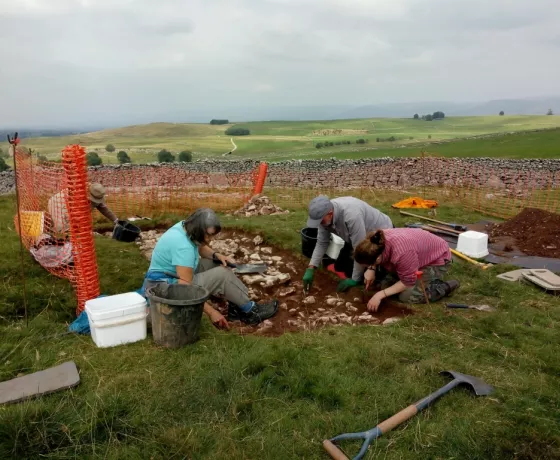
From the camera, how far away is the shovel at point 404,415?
110 inches

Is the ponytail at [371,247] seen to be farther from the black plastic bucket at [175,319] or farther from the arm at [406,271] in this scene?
the black plastic bucket at [175,319]

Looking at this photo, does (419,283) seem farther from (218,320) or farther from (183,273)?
(183,273)

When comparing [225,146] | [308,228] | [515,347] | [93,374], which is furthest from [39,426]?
[225,146]

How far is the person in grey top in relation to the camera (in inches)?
216

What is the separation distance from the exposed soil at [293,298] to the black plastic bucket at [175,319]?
2.97 ft

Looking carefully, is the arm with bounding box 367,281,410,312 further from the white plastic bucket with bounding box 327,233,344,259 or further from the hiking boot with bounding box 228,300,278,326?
the white plastic bucket with bounding box 327,233,344,259

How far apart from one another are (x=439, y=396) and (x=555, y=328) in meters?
2.16

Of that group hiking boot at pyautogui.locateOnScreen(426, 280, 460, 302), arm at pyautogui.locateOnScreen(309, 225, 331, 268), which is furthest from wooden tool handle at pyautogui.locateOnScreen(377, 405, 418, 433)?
arm at pyautogui.locateOnScreen(309, 225, 331, 268)

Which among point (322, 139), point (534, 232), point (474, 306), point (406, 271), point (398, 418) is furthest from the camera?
point (322, 139)

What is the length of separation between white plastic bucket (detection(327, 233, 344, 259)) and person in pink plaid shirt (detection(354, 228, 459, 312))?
709 mm

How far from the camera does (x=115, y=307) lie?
13.4ft

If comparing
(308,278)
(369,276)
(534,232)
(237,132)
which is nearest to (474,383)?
(369,276)

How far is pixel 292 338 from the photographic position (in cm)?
425

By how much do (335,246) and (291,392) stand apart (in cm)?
324
